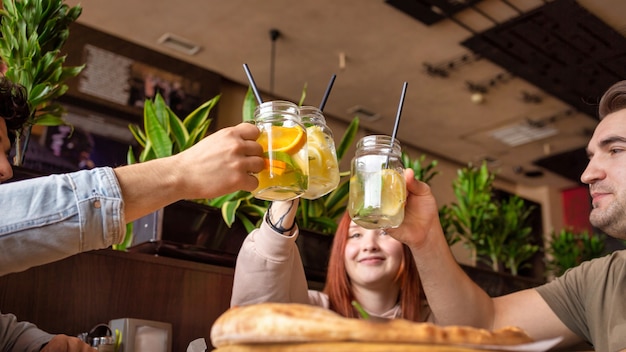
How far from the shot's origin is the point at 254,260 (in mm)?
1669

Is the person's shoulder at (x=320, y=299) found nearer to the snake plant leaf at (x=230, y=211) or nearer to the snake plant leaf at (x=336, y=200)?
the snake plant leaf at (x=230, y=211)

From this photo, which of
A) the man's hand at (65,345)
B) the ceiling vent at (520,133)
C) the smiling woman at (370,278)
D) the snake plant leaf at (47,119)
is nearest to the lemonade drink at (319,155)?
the man's hand at (65,345)

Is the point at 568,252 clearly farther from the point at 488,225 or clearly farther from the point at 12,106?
the point at 12,106

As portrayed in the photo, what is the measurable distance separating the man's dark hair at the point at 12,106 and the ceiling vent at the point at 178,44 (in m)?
3.38

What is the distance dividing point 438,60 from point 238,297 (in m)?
4.07

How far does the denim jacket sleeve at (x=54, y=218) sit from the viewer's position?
3.05ft

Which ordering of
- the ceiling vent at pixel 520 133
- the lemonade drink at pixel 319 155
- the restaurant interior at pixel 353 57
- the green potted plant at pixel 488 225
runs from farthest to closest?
1. the ceiling vent at pixel 520 133
2. the restaurant interior at pixel 353 57
3. the green potted plant at pixel 488 225
4. the lemonade drink at pixel 319 155

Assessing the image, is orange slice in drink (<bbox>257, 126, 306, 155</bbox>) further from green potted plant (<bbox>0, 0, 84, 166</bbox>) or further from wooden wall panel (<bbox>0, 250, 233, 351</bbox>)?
green potted plant (<bbox>0, 0, 84, 166</bbox>)

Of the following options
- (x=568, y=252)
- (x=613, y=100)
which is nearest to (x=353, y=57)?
(x=568, y=252)

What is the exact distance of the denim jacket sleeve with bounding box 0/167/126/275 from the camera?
0.93 m

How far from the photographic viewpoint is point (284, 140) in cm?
123

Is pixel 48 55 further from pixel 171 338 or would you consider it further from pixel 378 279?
pixel 378 279

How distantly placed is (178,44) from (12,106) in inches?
141

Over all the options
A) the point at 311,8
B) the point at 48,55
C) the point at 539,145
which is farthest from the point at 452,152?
the point at 48,55
